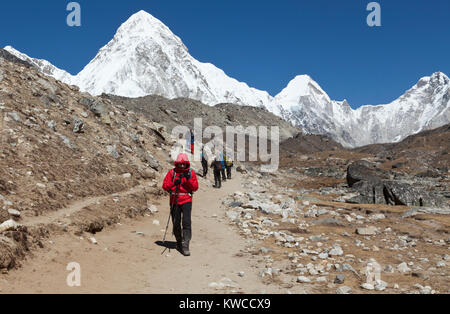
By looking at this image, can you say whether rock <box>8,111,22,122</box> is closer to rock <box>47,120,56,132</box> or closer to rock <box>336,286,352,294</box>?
rock <box>47,120,56,132</box>

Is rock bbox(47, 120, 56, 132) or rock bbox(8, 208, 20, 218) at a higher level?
rock bbox(47, 120, 56, 132)

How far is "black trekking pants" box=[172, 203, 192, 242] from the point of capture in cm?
891

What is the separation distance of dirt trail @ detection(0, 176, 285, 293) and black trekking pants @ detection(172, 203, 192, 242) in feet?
1.50

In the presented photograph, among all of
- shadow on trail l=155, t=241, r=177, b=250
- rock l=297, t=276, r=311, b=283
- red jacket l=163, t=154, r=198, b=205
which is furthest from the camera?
shadow on trail l=155, t=241, r=177, b=250

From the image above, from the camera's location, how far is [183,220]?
9.03 metres

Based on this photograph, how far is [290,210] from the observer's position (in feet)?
46.2

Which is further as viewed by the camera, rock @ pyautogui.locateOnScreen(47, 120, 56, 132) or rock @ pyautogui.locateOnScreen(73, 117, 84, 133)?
rock @ pyautogui.locateOnScreen(73, 117, 84, 133)

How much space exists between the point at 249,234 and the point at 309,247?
225 centimetres

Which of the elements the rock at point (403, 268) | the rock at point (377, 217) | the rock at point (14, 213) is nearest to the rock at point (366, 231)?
the rock at point (377, 217)

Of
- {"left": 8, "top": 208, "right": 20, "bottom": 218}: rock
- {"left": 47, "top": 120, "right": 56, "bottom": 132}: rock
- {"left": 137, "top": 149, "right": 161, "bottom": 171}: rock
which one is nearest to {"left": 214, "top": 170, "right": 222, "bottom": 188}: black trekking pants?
{"left": 137, "top": 149, "right": 161, "bottom": 171}: rock

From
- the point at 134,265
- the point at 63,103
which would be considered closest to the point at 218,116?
the point at 63,103

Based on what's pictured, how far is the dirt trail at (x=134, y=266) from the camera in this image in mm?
6332

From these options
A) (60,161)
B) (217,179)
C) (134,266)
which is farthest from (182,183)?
(217,179)
